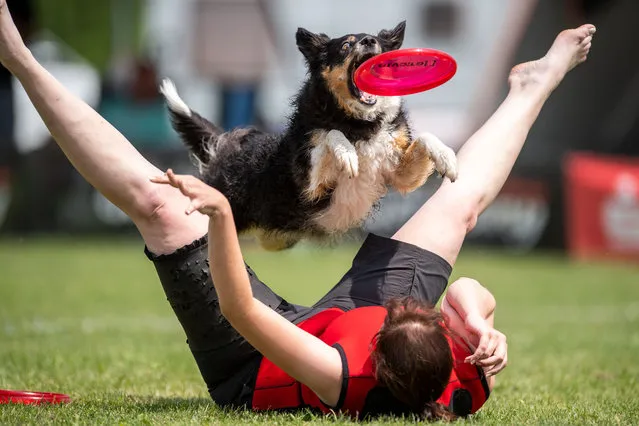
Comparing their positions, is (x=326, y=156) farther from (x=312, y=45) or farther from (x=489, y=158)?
(x=489, y=158)

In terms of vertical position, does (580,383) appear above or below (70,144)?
below

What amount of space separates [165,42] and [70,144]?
27413mm

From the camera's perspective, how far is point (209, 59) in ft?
89.9

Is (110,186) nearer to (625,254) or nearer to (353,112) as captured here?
(353,112)

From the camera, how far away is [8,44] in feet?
11.1

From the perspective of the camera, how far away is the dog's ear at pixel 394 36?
482 centimetres

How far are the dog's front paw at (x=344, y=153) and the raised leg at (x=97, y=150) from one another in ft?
3.76

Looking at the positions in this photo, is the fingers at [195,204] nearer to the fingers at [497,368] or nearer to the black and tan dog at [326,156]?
the fingers at [497,368]

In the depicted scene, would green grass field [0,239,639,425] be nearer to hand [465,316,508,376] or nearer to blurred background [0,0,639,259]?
hand [465,316,508,376]

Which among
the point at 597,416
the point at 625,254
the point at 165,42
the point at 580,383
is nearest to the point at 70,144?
the point at 597,416

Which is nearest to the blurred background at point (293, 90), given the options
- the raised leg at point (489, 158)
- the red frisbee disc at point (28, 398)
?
the raised leg at point (489, 158)

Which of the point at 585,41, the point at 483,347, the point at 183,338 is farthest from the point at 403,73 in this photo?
the point at 183,338

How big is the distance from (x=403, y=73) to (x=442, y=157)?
473 mm

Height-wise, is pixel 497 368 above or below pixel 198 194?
below
